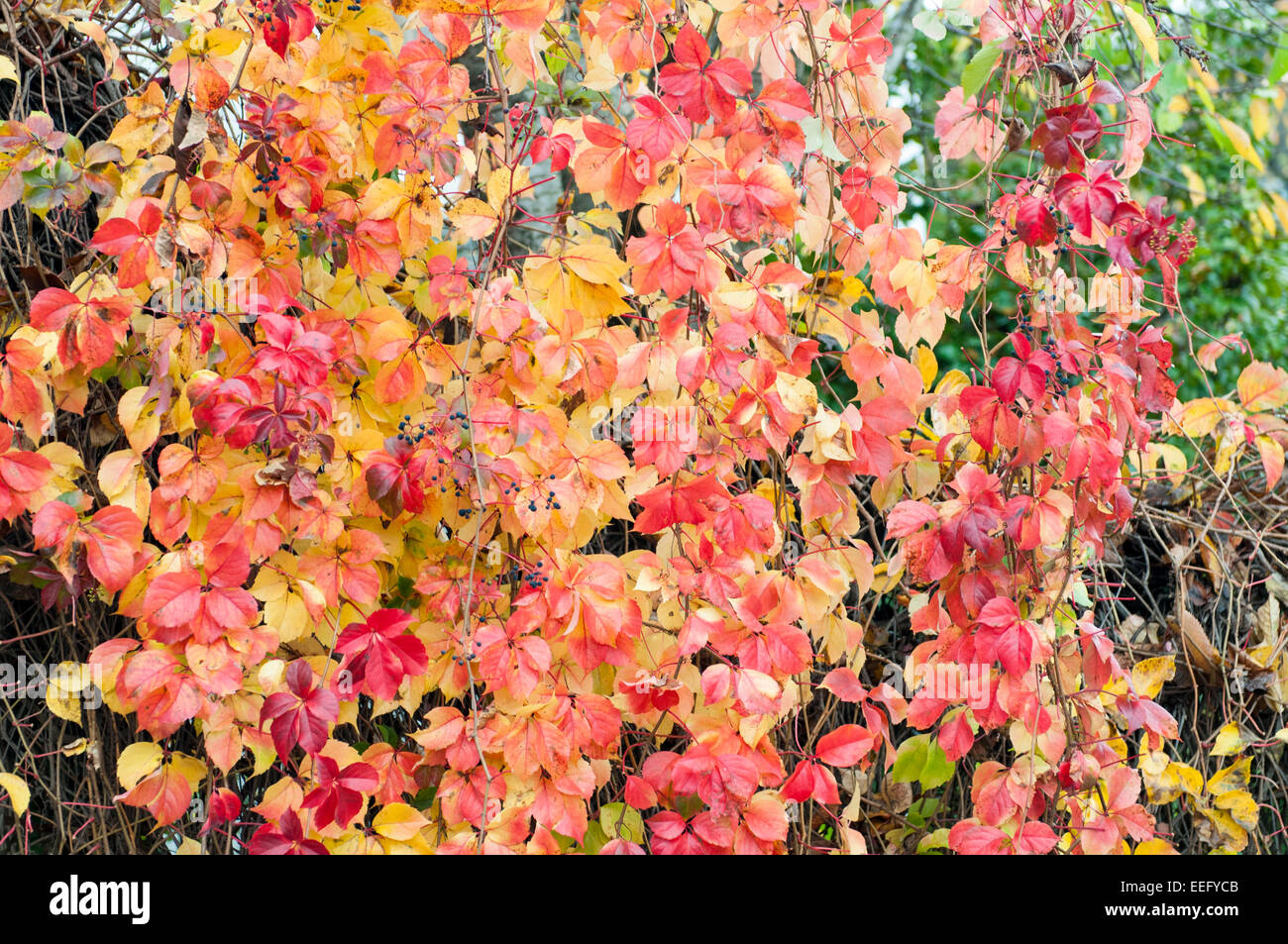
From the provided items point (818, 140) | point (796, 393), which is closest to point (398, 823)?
point (796, 393)

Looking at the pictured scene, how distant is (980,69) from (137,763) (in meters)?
1.29

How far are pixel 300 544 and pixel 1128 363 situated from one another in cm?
100

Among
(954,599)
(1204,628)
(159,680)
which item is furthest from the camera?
(1204,628)

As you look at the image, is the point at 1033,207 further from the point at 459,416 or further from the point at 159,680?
the point at 159,680

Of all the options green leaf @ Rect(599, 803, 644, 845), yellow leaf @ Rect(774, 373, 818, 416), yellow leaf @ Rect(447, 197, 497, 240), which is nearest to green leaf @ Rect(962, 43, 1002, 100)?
yellow leaf @ Rect(774, 373, 818, 416)

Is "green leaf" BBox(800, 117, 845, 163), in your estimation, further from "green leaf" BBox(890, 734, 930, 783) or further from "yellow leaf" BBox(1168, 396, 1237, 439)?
"green leaf" BBox(890, 734, 930, 783)

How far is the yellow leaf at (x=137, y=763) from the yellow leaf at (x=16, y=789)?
0.10 metres

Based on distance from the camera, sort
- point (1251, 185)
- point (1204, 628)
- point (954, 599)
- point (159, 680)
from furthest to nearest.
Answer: point (1251, 185) < point (1204, 628) < point (954, 599) < point (159, 680)

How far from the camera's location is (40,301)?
42.9 inches

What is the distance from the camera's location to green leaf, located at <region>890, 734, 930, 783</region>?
4.67 feet

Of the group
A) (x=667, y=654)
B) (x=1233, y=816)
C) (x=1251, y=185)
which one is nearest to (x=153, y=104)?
(x=667, y=654)

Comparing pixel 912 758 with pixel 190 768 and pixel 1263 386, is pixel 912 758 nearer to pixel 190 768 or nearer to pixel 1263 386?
pixel 1263 386

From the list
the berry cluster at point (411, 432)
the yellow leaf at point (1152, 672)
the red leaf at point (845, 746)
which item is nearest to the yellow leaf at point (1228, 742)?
the yellow leaf at point (1152, 672)

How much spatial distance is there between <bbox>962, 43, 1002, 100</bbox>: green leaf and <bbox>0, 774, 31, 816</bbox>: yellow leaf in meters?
1.37
